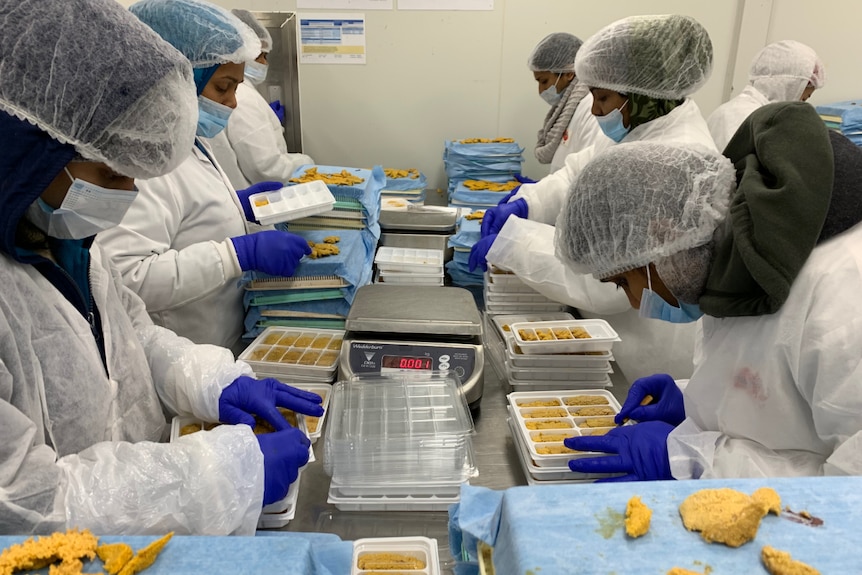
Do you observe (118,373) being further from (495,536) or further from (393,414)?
(495,536)

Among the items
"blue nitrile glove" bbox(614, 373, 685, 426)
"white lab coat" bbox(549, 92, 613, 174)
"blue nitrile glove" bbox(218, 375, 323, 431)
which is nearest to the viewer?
"blue nitrile glove" bbox(218, 375, 323, 431)

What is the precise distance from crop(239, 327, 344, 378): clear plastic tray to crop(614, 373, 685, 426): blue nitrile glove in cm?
78

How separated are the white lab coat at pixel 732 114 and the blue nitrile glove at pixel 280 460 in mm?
3013

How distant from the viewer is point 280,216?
183 centimetres

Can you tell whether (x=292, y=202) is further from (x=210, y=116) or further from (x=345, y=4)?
(x=345, y=4)

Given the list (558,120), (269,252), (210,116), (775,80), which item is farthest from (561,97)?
(269,252)

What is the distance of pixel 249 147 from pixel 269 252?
1.55 meters

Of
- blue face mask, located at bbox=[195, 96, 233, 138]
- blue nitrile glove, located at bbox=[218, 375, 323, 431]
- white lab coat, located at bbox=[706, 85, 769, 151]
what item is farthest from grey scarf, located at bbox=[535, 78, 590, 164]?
blue nitrile glove, located at bbox=[218, 375, 323, 431]

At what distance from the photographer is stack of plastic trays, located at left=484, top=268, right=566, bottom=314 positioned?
6.46 feet

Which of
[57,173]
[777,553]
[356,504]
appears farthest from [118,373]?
[777,553]

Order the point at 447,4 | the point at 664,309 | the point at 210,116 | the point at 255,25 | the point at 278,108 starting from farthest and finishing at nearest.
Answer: the point at 278,108 → the point at 447,4 → the point at 255,25 → the point at 210,116 → the point at 664,309

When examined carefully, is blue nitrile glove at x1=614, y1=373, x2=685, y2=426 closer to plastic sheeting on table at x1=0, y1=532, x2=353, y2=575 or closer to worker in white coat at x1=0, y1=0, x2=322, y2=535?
worker in white coat at x1=0, y1=0, x2=322, y2=535

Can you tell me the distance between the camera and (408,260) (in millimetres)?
2186

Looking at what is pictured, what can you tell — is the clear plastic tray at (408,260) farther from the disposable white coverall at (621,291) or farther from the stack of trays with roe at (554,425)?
the stack of trays with roe at (554,425)
